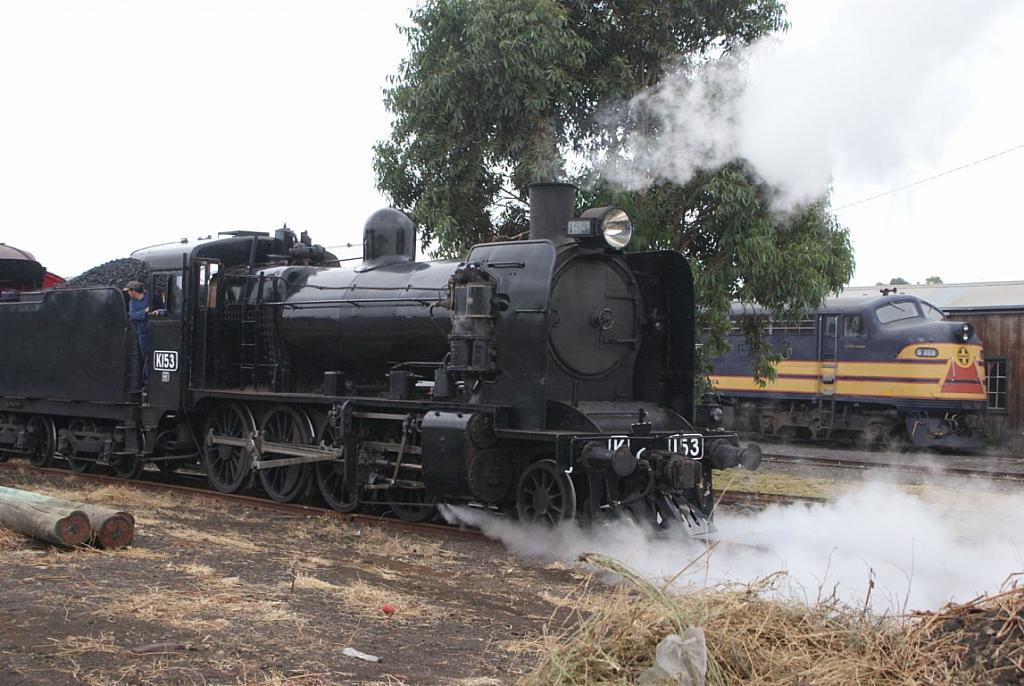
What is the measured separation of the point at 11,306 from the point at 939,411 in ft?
52.8

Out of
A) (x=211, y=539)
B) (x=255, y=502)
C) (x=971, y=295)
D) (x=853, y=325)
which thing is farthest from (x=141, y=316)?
(x=971, y=295)

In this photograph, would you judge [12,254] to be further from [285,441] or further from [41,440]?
[285,441]

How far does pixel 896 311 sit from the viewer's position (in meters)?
19.6

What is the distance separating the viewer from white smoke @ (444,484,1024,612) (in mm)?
6746

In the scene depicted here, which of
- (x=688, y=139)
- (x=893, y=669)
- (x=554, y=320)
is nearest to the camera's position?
(x=893, y=669)

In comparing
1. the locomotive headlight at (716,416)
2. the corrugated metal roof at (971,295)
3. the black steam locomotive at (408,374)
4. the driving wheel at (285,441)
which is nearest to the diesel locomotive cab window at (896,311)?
the corrugated metal roof at (971,295)

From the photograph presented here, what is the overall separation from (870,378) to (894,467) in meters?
3.96

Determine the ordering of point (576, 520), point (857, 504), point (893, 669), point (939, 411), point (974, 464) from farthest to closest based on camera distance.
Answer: point (939, 411)
point (974, 464)
point (857, 504)
point (576, 520)
point (893, 669)

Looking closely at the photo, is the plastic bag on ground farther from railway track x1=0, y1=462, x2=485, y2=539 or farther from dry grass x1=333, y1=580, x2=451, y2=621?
railway track x1=0, y1=462, x2=485, y2=539

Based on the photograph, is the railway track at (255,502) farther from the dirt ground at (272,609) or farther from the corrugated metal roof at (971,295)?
the corrugated metal roof at (971,295)

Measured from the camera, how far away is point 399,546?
836 cm

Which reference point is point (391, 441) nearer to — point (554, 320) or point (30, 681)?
point (554, 320)

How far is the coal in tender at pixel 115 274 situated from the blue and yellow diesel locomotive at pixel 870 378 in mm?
10047

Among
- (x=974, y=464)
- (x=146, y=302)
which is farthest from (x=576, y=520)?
(x=974, y=464)
